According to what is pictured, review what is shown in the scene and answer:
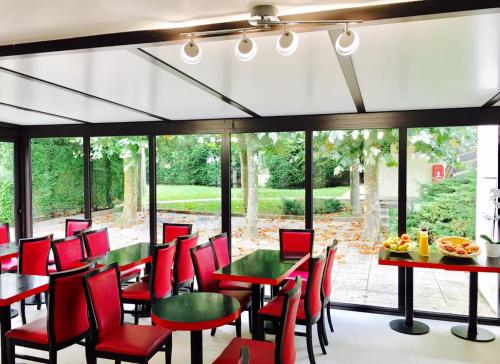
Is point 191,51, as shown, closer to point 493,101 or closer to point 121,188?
point 493,101

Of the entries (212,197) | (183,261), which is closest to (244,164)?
(212,197)

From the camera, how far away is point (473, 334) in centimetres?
385

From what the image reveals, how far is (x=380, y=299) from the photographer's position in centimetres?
463

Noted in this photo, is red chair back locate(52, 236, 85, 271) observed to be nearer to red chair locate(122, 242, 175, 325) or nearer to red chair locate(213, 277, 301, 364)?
red chair locate(122, 242, 175, 325)

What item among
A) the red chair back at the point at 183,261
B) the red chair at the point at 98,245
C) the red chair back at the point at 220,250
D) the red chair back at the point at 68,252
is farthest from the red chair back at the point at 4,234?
the red chair back at the point at 220,250

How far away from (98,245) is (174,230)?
90 cm

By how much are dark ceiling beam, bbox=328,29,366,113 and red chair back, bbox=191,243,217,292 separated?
1.96m

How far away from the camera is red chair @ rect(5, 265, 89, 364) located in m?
2.61

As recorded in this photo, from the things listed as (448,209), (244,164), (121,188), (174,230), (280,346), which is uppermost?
(244,164)

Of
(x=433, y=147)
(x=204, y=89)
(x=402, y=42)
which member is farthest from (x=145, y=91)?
(x=433, y=147)

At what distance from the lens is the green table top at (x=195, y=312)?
243cm

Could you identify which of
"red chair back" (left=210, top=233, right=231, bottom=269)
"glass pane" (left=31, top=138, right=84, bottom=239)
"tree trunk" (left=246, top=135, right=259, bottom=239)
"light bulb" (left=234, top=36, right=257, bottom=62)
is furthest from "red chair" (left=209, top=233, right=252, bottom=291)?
"glass pane" (left=31, top=138, right=84, bottom=239)

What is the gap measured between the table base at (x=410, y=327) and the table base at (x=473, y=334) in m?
0.28

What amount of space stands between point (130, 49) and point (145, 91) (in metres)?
1.20
